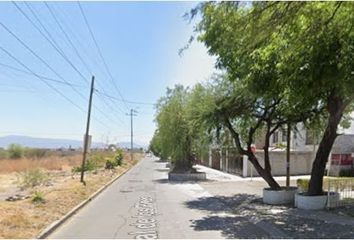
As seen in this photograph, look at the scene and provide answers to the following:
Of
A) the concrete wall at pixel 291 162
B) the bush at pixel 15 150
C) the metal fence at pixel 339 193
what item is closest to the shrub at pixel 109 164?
the concrete wall at pixel 291 162

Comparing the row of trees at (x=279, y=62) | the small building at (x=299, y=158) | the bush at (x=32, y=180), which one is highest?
the row of trees at (x=279, y=62)

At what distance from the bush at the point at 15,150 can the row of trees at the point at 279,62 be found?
69.5 m

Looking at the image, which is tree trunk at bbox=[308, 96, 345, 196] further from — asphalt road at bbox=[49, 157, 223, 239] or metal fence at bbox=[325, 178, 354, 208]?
asphalt road at bbox=[49, 157, 223, 239]

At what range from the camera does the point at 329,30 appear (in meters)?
11.4

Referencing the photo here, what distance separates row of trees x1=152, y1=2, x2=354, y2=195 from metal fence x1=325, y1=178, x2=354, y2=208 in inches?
25.3

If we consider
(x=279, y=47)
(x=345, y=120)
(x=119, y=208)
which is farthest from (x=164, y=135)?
(x=279, y=47)

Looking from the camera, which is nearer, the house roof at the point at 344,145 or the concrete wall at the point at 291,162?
the house roof at the point at 344,145

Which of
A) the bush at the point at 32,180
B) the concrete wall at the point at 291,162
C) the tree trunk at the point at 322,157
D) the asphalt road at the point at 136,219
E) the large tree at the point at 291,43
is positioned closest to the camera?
the large tree at the point at 291,43

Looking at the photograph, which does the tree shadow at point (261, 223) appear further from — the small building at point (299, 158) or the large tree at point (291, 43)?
the small building at point (299, 158)

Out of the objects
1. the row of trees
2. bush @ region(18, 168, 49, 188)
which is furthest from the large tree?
bush @ region(18, 168, 49, 188)

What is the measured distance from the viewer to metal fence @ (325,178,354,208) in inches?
712

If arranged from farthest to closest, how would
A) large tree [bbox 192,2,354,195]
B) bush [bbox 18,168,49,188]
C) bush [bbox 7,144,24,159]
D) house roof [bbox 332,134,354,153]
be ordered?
bush [bbox 7,144,24,159], house roof [bbox 332,134,354,153], bush [bbox 18,168,49,188], large tree [bbox 192,2,354,195]

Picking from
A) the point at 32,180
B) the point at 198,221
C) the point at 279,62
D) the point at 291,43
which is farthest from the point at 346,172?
the point at 291,43

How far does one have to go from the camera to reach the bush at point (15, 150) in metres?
88.4
